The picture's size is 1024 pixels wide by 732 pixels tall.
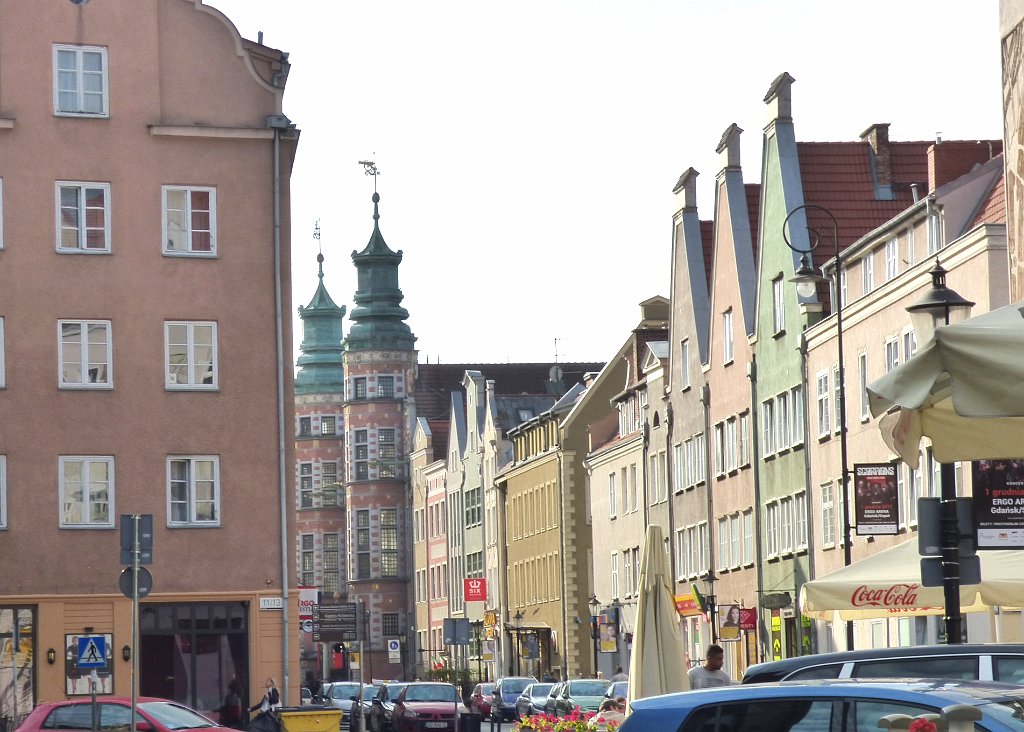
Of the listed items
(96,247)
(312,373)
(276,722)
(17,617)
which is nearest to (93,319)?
(96,247)

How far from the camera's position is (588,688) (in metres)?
53.0

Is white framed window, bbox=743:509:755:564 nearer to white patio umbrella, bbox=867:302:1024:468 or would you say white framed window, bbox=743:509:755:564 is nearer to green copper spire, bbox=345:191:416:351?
white patio umbrella, bbox=867:302:1024:468

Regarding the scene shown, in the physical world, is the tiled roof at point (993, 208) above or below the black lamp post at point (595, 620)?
above

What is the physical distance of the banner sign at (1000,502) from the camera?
16.1m

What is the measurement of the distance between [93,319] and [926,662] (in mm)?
32624

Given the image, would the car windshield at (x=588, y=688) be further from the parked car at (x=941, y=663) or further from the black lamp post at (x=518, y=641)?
the black lamp post at (x=518, y=641)

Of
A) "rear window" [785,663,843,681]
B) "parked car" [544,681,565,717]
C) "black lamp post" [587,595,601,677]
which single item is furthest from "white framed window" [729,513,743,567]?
"rear window" [785,663,843,681]

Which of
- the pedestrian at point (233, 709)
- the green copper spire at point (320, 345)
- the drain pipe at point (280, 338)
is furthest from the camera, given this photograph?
the green copper spire at point (320, 345)

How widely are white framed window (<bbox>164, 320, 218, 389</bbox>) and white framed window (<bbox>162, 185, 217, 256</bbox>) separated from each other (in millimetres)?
1636

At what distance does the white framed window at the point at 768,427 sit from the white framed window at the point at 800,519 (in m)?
2.71

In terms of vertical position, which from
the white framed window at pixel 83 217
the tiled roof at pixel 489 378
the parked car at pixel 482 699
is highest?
the tiled roof at pixel 489 378

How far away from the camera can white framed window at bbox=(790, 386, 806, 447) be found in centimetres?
5203

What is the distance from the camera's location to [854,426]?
4791 cm

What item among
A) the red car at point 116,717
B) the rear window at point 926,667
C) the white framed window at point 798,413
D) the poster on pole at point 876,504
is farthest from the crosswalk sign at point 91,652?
the white framed window at point 798,413
